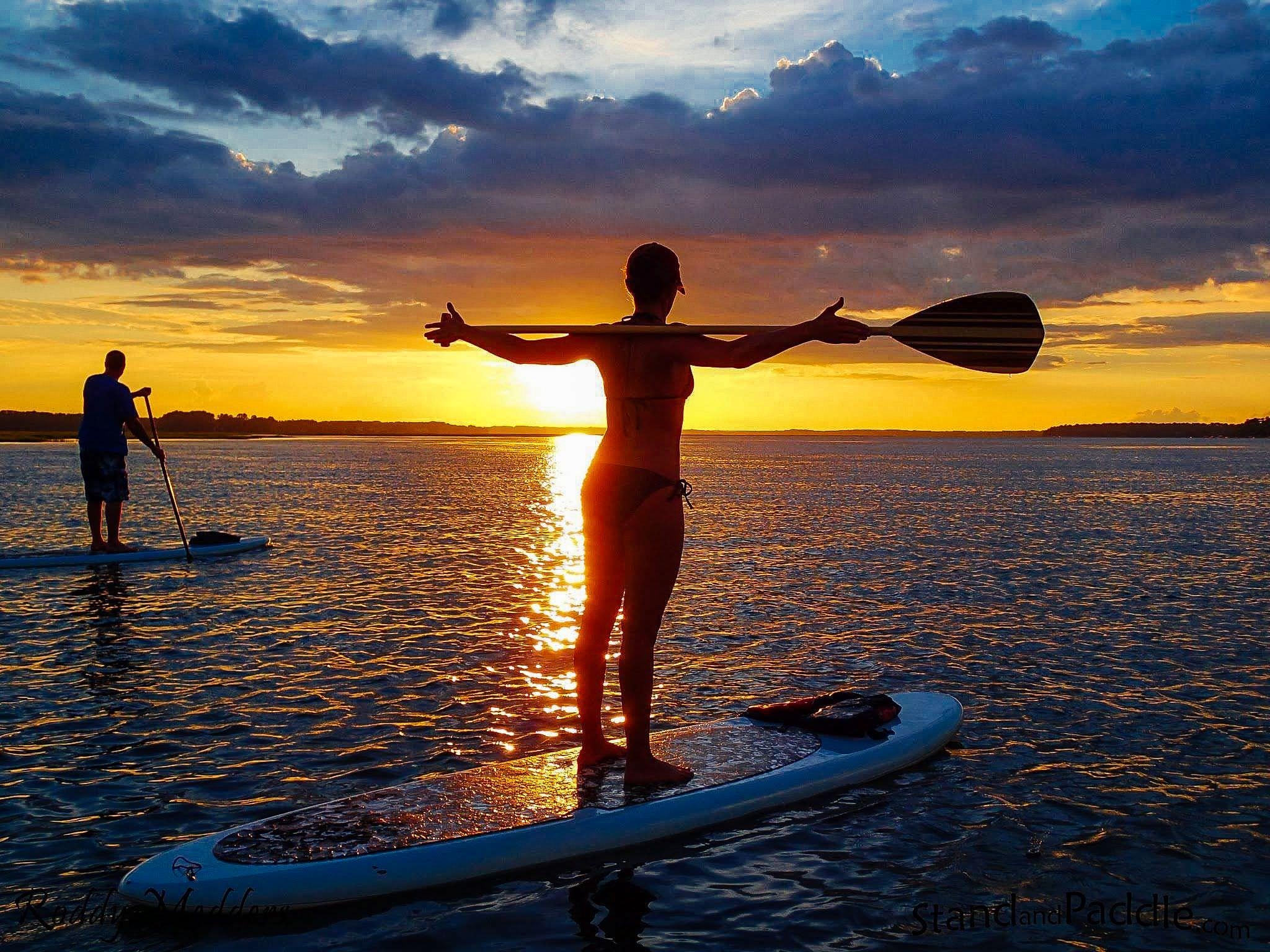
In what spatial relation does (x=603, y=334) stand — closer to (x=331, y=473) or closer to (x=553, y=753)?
(x=553, y=753)

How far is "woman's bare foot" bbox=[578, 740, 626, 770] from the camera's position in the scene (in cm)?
701

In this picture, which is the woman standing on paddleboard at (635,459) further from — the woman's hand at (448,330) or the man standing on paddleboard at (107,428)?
the man standing on paddleboard at (107,428)

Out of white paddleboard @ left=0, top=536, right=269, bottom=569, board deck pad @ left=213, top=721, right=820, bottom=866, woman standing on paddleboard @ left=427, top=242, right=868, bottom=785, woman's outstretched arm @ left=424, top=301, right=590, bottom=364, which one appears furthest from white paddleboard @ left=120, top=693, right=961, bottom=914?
white paddleboard @ left=0, top=536, right=269, bottom=569

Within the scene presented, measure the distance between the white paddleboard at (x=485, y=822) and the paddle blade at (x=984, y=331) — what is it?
3.12 m

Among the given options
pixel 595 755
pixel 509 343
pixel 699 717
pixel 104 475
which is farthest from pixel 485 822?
pixel 104 475

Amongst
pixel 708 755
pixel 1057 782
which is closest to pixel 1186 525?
pixel 1057 782

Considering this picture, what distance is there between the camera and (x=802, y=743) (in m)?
7.75

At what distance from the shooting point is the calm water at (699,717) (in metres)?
5.69

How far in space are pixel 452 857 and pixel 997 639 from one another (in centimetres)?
1005

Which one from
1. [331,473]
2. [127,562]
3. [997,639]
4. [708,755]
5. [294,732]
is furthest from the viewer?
[331,473]

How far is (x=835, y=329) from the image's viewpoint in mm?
5582

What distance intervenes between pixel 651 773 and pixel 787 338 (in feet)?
10.1

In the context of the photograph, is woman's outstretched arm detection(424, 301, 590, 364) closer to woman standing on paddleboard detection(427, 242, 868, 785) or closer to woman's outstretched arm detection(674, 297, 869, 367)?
woman standing on paddleboard detection(427, 242, 868, 785)

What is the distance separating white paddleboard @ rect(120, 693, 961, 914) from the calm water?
0.15 metres
